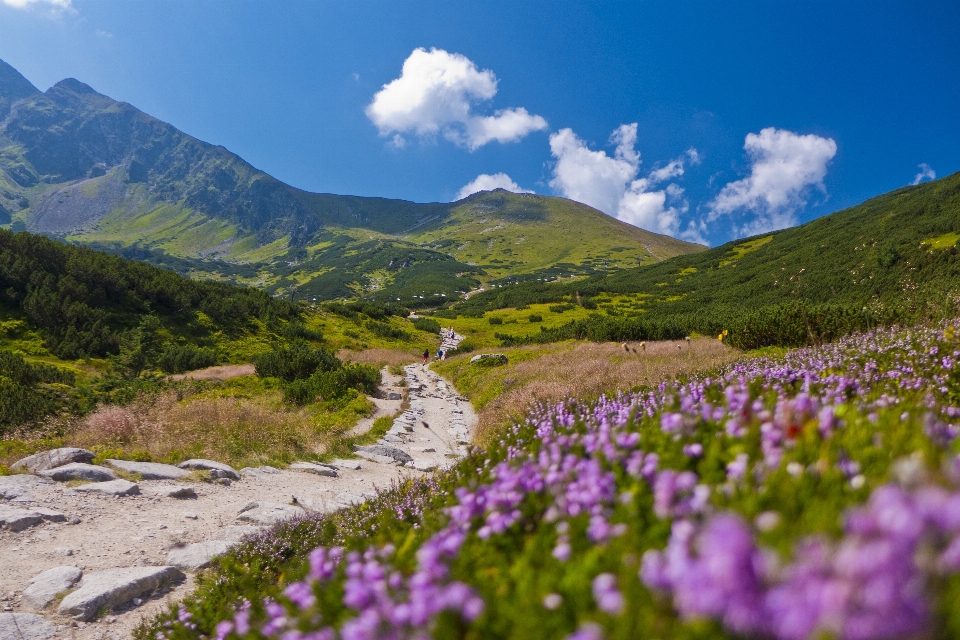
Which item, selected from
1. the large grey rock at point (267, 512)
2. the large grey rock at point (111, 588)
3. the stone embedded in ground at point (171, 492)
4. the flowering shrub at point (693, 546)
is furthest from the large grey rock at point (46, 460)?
the flowering shrub at point (693, 546)

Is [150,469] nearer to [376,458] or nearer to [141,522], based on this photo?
[141,522]

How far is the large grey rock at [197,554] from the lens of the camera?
5898 millimetres

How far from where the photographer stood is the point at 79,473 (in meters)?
8.09

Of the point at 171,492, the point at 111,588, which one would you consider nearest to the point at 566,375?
the point at 171,492

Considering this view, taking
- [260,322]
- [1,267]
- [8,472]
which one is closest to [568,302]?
[260,322]

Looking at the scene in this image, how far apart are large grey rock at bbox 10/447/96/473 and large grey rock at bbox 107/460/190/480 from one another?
620 millimetres

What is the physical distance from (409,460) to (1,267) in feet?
85.6

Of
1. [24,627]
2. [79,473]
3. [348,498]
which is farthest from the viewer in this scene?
[348,498]

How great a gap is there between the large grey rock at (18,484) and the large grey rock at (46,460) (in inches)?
14.8

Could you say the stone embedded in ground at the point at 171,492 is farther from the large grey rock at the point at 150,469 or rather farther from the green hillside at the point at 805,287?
the green hillside at the point at 805,287

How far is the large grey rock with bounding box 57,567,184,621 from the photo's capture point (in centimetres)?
468

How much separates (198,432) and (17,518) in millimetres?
5923

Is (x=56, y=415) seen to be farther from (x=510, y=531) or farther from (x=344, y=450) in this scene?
(x=510, y=531)

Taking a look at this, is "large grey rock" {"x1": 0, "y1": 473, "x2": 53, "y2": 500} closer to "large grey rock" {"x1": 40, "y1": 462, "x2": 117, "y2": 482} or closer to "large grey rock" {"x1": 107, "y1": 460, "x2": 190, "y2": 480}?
"large grey rock" {"x1": 40, "y1": 462, "x2": 117, "y2": 482}
